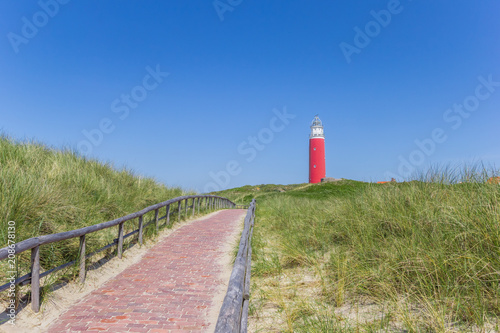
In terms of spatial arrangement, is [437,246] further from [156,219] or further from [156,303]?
[156,219]

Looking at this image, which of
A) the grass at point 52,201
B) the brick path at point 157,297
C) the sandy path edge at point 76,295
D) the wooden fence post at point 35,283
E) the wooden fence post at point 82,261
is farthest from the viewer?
the wooden fence post at point 82,261

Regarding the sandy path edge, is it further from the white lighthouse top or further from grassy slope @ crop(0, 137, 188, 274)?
Answer: the white lighthouse top

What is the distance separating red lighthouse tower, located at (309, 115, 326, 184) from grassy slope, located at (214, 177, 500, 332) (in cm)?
4533

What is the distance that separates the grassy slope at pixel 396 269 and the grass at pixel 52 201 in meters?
3.81

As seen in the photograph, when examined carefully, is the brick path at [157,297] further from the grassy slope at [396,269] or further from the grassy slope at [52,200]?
the grassy slope at [52,200]

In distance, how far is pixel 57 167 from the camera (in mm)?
10117

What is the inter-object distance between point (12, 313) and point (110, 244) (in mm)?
3089

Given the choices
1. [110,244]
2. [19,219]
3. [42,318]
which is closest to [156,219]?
[110,244]

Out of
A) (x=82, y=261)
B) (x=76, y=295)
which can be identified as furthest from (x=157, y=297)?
(x=82, y=261)

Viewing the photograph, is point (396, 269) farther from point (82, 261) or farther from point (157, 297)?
point (82, 261)

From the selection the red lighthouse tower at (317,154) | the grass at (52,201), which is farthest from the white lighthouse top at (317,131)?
the grass at (52,201)

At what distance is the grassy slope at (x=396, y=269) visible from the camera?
4129 millimetres

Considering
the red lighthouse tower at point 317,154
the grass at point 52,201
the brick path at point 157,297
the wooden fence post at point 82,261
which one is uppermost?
the red lighthouse tower at point 317,154

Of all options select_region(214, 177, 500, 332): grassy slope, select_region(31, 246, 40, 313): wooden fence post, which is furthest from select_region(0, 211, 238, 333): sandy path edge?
select_region(214, 177, 500, 332): grassy slope
